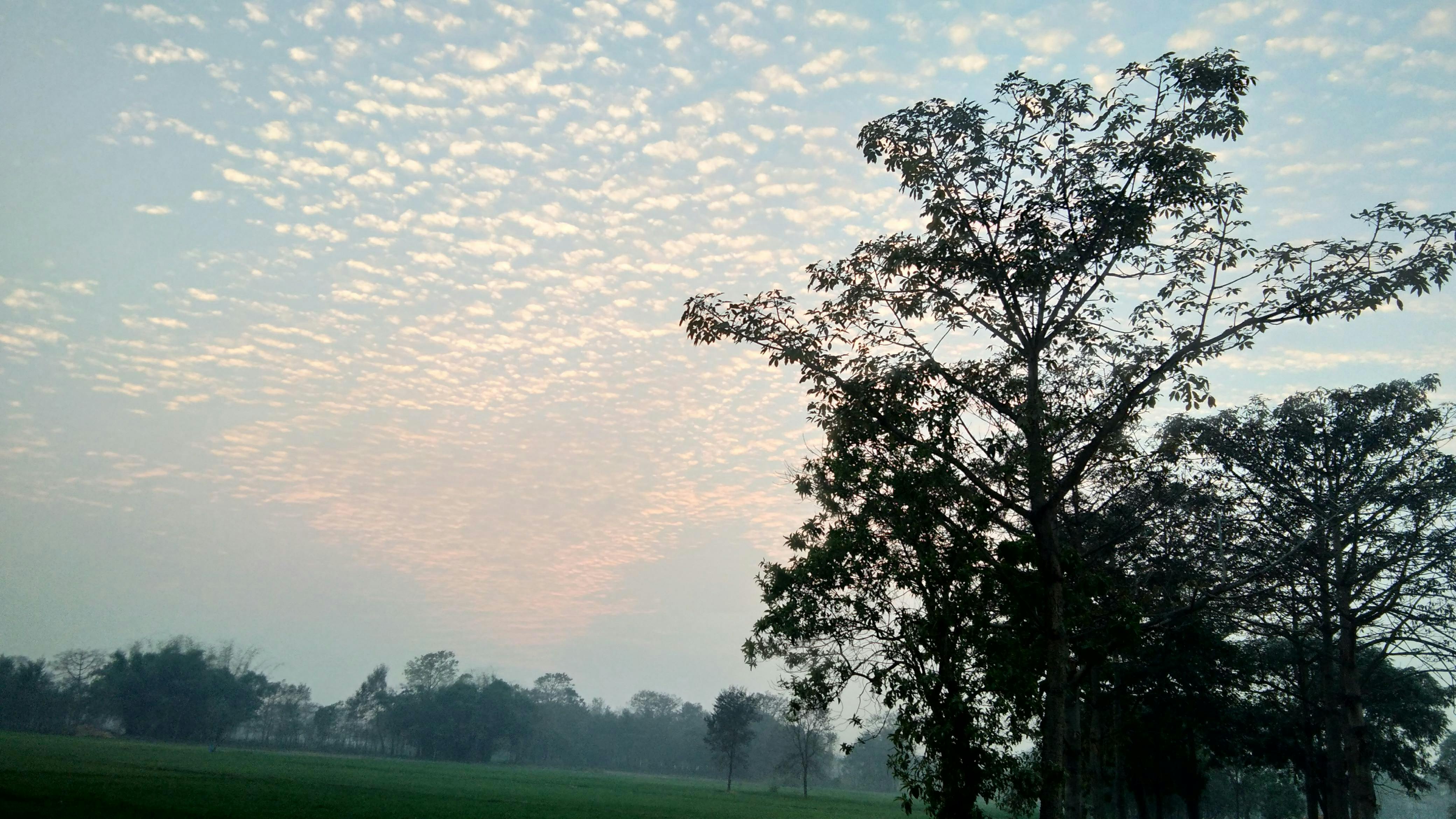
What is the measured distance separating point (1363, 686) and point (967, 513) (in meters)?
21.4

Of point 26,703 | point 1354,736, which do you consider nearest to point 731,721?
point 1354,736

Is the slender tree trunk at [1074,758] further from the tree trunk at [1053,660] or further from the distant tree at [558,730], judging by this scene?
the distant tree at [558,730]

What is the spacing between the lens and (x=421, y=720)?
421ft

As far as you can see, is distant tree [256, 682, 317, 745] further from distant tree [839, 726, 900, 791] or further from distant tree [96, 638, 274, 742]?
distant tree [839, 726, 900, 791]

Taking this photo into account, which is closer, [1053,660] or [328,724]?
[1053,660]

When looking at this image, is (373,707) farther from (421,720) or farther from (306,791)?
(306,791)

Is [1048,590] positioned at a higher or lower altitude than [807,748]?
higher

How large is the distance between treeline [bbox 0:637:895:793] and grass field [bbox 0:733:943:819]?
1026cm

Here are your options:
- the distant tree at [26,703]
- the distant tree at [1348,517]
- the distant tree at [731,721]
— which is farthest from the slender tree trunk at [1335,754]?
the distant tree at [26,703]

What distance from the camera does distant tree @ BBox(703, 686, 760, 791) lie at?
97.1 metres

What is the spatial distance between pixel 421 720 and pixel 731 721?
5572cm

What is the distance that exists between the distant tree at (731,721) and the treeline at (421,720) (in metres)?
0.20

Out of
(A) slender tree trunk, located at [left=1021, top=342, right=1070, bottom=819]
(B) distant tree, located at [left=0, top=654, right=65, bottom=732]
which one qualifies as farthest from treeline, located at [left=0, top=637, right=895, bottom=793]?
(A) slender tree trunk, located at [left=1021, top=342, right=1070, bottom=819]

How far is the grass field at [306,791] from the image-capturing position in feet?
93.2
